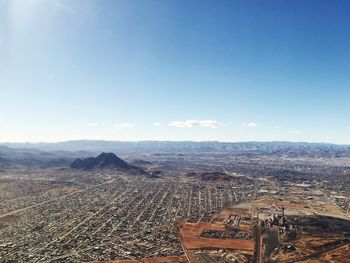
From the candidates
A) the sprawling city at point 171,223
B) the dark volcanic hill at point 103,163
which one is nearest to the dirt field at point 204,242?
the sprawling city at point 171,223

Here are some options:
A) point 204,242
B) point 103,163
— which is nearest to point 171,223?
point 204,242

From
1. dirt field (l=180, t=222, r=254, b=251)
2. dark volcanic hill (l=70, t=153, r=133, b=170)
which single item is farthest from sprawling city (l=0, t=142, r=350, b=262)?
dark volcanic hill (l=70, t=153, r=133, b=170)

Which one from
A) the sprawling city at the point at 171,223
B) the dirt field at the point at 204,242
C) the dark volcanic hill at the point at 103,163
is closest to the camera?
the sprawling city at the point at 171,223

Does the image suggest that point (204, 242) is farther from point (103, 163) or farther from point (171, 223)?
point (103, 163)

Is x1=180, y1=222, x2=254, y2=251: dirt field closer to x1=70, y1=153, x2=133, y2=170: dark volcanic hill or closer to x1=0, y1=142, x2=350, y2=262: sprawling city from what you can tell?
x1=0, y1=142, x2=350, y2=262: sprawling city

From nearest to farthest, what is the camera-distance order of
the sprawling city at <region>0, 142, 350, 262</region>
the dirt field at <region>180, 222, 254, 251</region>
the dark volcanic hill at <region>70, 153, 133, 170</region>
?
the sprawling city at <region>0, 142, 350, 262</region>
the dirt field at <region>180, 222, 254, 251</region>
the dark volcanic hill at <region>70, 153, 133, 170</region>

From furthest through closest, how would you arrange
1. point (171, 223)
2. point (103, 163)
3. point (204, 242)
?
point (103, 163) < point (171, 223) < point (204, 242)

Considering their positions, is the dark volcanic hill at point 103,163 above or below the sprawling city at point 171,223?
above

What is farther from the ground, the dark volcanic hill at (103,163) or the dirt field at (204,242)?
the dark volcanic hill at (103,163)

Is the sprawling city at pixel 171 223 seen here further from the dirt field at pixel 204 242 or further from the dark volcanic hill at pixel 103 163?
the dark volcanic hill at pixel 103 163

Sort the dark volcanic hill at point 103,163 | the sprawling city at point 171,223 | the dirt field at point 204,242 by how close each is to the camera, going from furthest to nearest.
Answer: the dark volcanic hill at point 103,163
the dirt field at point 204,242
the sprawling city at point 171,223

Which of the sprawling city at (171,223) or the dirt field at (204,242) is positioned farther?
the dirt field at (204,242)
